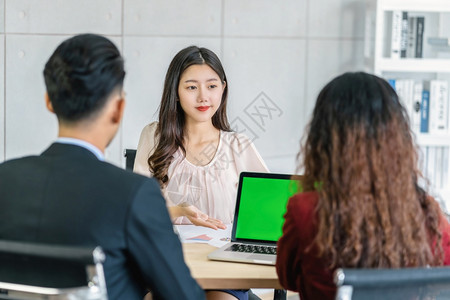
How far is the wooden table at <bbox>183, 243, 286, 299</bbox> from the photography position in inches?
78.6

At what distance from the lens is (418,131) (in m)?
4.33

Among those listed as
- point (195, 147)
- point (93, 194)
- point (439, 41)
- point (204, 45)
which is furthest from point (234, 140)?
point (439, 41)

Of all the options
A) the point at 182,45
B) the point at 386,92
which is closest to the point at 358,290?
the point at 386,92

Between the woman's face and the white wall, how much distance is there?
634 millimetres

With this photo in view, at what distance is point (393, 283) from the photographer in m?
1.40

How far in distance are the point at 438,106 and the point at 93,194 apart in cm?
322

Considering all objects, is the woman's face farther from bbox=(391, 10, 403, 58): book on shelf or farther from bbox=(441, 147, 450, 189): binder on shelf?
bbox=(441, 147, 450, 189): binder on shelf

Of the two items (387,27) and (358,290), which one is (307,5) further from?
(358,290)

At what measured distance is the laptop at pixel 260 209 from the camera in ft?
7.76

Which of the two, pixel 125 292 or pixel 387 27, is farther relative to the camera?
pixel 387 27

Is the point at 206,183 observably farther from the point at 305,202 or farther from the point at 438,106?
the point at 438,106

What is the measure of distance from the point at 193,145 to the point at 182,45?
1.31 meters

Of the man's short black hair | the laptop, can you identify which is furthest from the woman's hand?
the man's short black hair

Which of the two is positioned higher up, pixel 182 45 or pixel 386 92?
pixel 182 45
